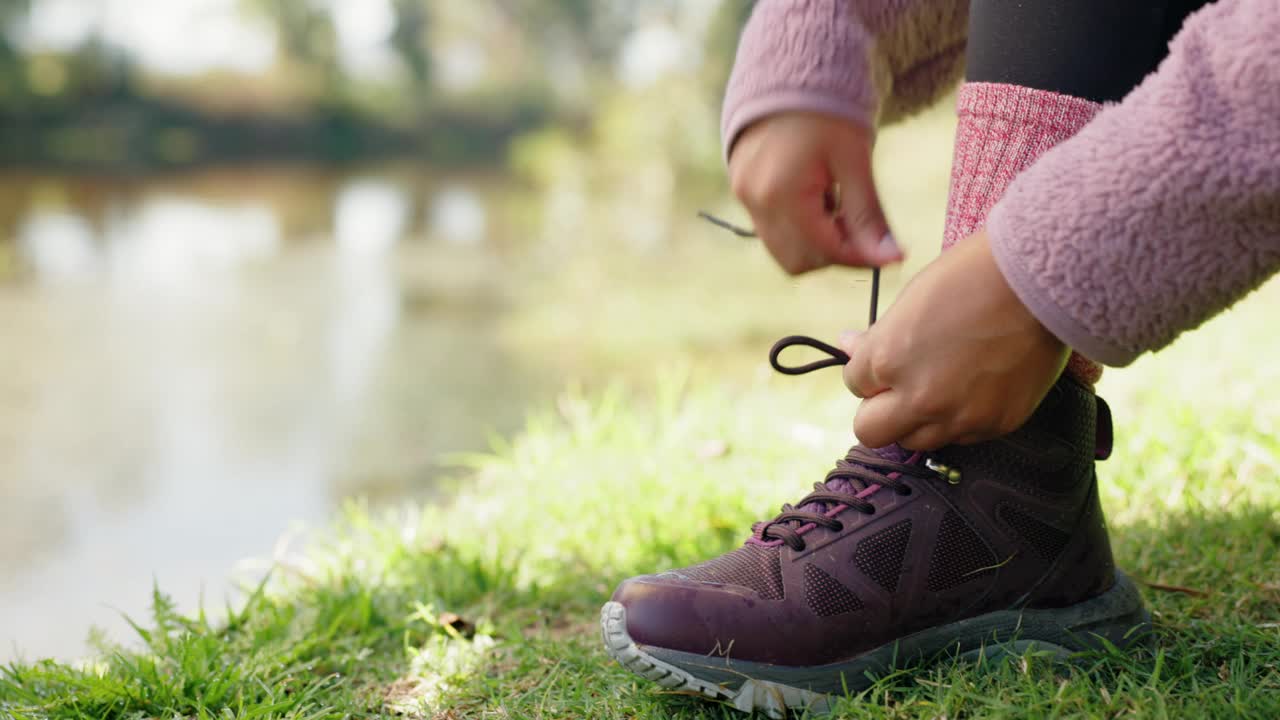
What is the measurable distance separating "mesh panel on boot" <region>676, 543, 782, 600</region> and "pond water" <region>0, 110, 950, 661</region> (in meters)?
0.37

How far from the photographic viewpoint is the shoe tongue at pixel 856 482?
0.87m

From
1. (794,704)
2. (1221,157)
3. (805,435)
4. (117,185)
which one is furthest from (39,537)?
(117,185)

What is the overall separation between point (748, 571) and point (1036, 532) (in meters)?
0.25

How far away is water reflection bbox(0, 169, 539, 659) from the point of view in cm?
213

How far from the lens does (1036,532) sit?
34.0 inches

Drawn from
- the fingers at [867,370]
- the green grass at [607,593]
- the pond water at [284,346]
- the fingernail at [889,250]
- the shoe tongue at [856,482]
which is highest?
the fingernail at [889,250]

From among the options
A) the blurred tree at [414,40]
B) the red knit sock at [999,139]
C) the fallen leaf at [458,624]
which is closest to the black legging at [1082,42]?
the red knit sock at [999,139]

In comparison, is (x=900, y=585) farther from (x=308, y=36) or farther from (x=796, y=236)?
(x=308, y=36)

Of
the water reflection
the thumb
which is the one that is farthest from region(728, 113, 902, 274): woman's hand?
the water reflection

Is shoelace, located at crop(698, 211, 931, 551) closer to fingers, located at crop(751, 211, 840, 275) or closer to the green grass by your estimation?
fingers, located at crop(751, 211, 840, 275)

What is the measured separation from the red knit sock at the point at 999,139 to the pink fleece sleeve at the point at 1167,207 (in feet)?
0.51

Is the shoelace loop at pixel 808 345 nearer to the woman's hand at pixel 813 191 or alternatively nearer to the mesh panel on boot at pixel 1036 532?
the woman's hand at pixel 813 191

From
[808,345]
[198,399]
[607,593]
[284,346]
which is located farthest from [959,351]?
[284,346]

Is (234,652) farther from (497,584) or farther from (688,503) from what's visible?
(688,503)
